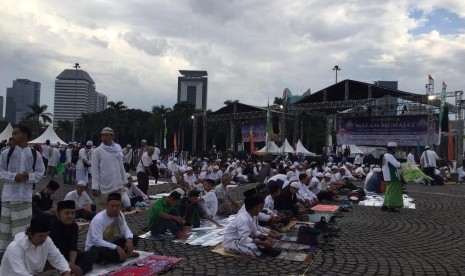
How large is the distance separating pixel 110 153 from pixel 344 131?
1004 inches

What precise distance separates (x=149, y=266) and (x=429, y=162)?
56.9 feet

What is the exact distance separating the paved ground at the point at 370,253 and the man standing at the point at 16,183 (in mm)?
1577

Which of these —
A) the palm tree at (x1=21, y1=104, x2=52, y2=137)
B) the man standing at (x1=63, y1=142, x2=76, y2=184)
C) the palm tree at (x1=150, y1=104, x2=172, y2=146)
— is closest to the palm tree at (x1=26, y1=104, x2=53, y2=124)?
the palm tree at (x1=21, y1=104, x2=52, y2=137)

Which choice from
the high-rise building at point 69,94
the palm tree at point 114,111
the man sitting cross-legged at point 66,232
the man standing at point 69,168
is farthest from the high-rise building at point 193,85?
the man sitting cross-legged at point 66,232

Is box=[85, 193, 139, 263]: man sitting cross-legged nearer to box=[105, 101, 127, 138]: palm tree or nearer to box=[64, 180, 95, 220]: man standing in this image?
box=[64, 180, 95, 220]: man standing

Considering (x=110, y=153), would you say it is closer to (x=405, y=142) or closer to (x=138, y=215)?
(x=138, y=215)

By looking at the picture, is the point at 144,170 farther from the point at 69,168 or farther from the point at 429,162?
the point at 429,162

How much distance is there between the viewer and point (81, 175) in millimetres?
13516

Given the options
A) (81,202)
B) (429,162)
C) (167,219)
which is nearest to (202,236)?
(167,219)

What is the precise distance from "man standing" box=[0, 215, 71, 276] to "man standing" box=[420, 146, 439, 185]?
18467 mm

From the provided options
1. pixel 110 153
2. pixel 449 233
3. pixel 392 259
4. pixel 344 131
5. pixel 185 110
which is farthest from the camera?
pixel 185 110

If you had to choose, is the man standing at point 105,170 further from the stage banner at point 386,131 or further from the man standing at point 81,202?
the stage banner at point 386,131

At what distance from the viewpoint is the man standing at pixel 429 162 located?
19.2m

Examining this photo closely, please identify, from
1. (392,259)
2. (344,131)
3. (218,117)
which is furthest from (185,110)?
(392,259)
